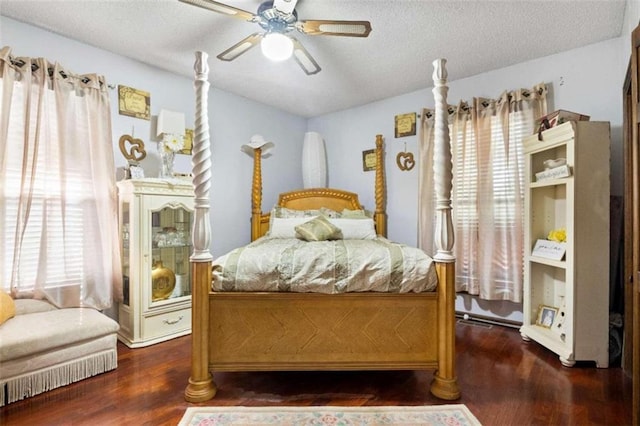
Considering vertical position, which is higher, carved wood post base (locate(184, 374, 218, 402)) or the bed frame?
the bed frame

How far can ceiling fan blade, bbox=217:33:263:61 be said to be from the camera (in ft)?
7.21

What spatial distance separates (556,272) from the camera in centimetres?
282

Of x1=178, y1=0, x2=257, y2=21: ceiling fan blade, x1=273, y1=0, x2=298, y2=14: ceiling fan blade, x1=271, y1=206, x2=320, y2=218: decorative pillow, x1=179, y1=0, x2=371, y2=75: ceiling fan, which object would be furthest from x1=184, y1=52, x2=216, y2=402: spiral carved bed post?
x1=271, y1=206, x2=320, y2=218: decorative pillow

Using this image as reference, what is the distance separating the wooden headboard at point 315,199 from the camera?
13.0 feet

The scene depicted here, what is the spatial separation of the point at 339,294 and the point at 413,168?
2.34m

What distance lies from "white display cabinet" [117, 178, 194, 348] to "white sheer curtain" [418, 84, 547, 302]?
2.72 m

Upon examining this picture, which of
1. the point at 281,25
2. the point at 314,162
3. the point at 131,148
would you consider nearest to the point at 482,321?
the point at 314,162

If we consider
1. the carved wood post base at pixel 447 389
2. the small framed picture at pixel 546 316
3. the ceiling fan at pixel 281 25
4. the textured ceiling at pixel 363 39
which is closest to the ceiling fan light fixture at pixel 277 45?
the ceiling fan at pixel 281 25

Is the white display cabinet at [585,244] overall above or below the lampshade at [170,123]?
below

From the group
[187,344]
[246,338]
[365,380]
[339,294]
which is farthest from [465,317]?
[187,344]

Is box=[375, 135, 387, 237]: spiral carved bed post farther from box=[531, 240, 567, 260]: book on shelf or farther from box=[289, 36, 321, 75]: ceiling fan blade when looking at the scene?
box=[531, 240, 567, 260]: book on shelf

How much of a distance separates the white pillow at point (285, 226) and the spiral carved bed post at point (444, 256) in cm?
175

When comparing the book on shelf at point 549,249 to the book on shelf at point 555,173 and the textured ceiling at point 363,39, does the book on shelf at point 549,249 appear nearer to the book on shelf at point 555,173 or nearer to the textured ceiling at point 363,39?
the book on shelf at point 555,173

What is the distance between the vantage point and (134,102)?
116 inches
